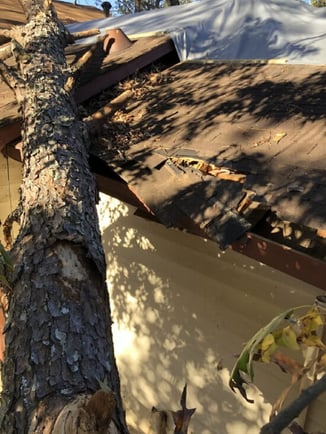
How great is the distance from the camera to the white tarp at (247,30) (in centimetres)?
506

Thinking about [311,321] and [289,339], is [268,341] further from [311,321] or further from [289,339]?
[311,321]

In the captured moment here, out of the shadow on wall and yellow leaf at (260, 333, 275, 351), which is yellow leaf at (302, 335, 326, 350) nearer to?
yellow leaf at (260, 333, 275, 351)

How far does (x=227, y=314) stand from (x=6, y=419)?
8.67 ft

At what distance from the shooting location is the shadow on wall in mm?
3881

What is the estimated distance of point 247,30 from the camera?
5715mm

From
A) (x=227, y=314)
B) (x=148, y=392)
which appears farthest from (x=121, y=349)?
(x=227, y=314)

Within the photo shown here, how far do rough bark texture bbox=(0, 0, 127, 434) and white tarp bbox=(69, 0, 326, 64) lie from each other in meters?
2.66

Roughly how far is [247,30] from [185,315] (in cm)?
351

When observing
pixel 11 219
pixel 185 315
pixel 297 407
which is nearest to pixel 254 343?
pixel 297 407

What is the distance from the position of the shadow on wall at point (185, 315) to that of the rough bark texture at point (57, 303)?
164cm

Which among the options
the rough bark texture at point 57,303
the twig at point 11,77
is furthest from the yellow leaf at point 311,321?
the twig at point 11,77

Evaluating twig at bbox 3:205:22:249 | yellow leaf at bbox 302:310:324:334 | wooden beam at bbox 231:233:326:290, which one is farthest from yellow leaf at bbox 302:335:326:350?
twig at bbox 3:205:22:249

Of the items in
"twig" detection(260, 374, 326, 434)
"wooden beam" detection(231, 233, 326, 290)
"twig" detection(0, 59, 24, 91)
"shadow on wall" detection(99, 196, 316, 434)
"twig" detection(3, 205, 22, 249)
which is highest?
"twig" detection(0, 59, 24, 91)

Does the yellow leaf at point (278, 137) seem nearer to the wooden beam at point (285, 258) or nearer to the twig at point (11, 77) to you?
the wooden beam at point (285, 258)
